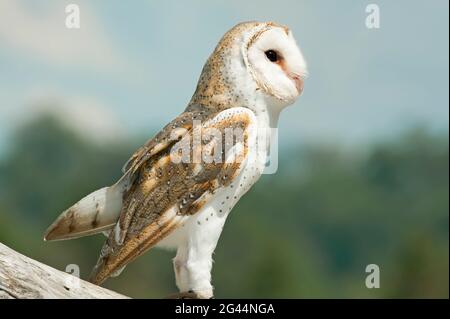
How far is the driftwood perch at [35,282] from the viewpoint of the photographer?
3.26 metres

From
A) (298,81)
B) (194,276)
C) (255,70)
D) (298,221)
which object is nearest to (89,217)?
(194,276)

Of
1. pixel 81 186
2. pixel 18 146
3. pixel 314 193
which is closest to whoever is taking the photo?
pixel 81 186

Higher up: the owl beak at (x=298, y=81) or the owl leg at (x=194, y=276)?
the owl beak at (x=298, y=81)

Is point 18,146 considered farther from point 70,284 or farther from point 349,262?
point 70,284

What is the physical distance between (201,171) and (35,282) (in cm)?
74

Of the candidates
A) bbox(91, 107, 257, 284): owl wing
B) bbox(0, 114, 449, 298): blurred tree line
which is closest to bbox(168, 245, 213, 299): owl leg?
bbox(91, 107, 257, 284): owl wing

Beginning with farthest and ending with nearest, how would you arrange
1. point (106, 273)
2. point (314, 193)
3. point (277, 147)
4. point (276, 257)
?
point (314, 193)
point (276, 257)
point (277, 147)
point (106, 273)

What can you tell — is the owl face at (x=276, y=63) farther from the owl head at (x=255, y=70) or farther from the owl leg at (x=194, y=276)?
the owl leg at (x=194, y=276)

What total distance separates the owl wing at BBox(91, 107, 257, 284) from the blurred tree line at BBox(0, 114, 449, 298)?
1255 centimetres

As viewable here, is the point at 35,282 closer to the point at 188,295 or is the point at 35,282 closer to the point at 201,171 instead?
the point at 188,295

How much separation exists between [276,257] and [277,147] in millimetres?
20232

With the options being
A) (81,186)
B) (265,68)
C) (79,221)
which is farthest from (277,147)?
(81,186)

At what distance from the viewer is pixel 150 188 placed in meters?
3.34

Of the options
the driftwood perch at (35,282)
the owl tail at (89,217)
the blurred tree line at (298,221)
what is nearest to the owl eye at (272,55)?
the owl tail at (89,217)
